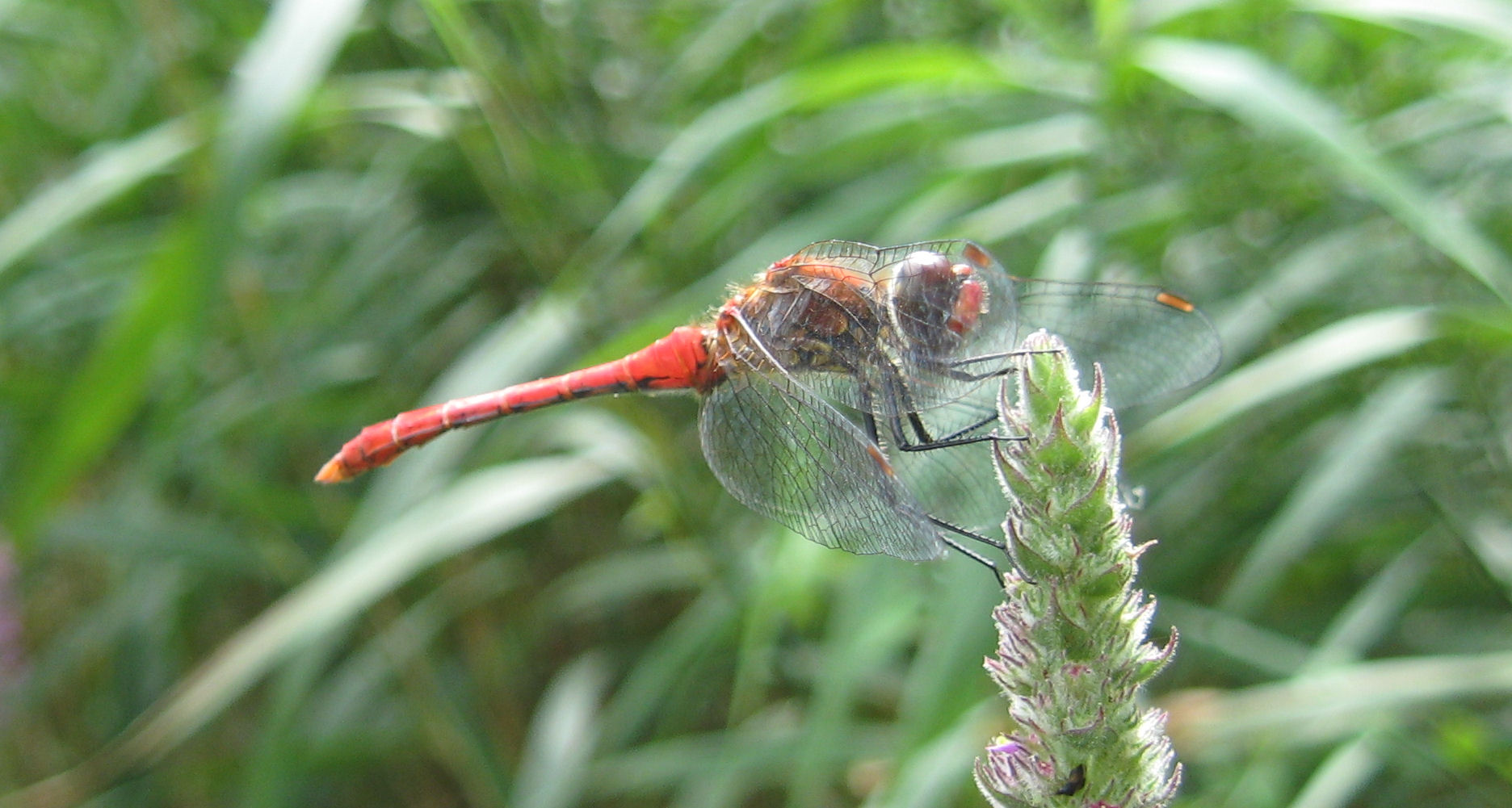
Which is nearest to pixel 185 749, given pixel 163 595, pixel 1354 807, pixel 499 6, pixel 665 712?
pixel 163 595

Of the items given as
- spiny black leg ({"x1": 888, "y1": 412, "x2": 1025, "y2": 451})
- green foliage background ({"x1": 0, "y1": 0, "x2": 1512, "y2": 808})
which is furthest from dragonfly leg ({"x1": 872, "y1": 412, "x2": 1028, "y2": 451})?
green foliage background ({"x1": 0, "y1": 0, "x2": 1512, "y2": 808})

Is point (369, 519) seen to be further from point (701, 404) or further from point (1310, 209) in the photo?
point (1310, 209)

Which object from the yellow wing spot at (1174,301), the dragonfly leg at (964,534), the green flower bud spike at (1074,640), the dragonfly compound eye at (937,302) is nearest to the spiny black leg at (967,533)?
the dragonfly leg at (964,534)

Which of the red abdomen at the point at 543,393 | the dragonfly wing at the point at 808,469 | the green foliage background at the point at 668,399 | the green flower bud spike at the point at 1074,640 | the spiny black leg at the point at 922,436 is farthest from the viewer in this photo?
the green foliage background at the point at 668,399

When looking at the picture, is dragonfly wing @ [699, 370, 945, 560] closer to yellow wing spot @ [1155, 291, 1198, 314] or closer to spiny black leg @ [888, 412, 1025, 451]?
spiny black leg @ [888, 412, 1025, 451]

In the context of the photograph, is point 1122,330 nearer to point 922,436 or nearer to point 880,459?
point 922,436

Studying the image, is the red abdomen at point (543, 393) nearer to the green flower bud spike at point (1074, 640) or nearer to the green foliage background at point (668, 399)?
the green foliage background at point (668, 399)
